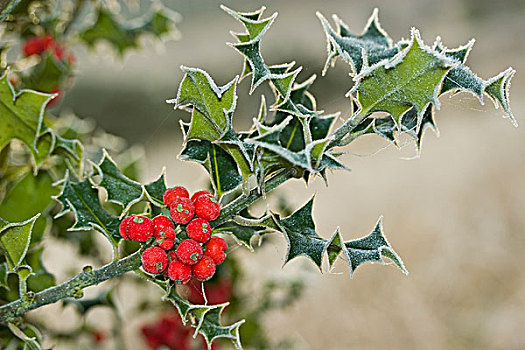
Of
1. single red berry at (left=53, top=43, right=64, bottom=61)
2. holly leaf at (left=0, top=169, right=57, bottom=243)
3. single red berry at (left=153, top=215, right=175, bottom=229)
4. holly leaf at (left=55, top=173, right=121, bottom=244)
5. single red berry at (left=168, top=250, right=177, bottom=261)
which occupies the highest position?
single red berry at (left=53, top=43, right=64, bottom=61)

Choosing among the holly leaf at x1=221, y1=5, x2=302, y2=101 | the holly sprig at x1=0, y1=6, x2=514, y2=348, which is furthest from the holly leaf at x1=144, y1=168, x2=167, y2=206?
the holly leaf at x1=221, y1=5, x2=302, y2=101

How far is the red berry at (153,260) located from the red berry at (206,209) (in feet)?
0.11

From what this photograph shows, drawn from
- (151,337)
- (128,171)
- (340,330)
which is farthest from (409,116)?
(340,330)

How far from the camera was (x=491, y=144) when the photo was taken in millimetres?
2459

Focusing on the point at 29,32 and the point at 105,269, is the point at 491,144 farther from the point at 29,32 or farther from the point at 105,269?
the point at 105,269

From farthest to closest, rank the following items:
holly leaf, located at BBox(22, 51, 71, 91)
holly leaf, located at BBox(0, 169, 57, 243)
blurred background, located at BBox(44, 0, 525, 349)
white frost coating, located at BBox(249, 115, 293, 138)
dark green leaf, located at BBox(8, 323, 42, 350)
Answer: blurred background, located at BBox(44, 0, 525, 349), holly leaf, located at BBox(22, 51, 71, 91), holly leaf, located at BBox(0, 169, 57, 243), dark green leaf, located at BBox(8, 323, 42, 350), white frost coating, located at BBox(249, 115, 293, 138)

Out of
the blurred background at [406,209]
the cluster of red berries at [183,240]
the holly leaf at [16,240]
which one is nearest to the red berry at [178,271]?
the cluster of red berries at [183,240]

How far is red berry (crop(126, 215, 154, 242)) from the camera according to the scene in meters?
0.37

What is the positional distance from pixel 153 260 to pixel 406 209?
1.92 m

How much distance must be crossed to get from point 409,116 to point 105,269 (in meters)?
0.22

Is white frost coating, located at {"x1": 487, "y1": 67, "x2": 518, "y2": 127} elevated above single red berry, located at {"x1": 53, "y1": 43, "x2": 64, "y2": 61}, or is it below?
above

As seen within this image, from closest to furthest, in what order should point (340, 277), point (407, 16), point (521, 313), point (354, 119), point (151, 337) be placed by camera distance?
point (354, 119) < point (151, 337) < point (521, 313) < point (340, 277) < point (407, 16)

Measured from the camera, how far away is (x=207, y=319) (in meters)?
0.43

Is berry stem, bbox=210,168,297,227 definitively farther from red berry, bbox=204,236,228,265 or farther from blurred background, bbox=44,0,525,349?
blurred background, bbox=44,0,525,349
